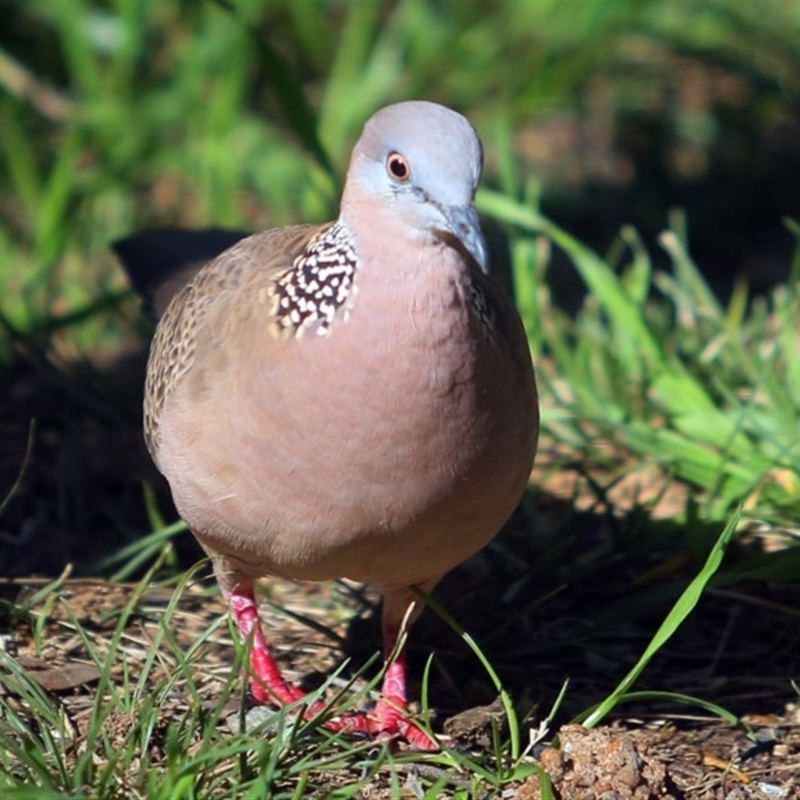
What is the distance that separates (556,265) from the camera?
5984 mm

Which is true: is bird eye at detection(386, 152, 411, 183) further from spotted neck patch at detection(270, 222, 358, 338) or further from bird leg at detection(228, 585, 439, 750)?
bird leg at detection(228, 585, 439, 750)

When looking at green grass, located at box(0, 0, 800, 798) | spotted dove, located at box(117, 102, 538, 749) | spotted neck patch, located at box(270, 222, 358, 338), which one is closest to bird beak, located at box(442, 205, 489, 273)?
spotted dove, located at box(117, 102, 538, 749)

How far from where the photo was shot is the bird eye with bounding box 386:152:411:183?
8.85ft

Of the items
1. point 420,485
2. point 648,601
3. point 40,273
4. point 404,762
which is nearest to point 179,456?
point 420,485

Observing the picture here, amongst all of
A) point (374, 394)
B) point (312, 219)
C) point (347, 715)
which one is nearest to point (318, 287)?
point (374, 394)

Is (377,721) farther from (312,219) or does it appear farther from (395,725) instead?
(312,219)

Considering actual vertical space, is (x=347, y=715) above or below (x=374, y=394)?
below

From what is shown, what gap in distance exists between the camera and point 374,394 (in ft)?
8.85

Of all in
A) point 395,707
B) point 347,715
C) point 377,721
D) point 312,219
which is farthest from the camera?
point 312,219

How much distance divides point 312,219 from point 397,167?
2.95 m

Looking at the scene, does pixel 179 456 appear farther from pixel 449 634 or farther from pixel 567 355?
pixel 567 355

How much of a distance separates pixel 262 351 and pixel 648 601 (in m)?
1.16

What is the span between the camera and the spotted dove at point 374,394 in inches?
106

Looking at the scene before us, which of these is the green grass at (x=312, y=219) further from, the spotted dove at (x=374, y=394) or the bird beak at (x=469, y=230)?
the bird beak at (x=469, y=230)
